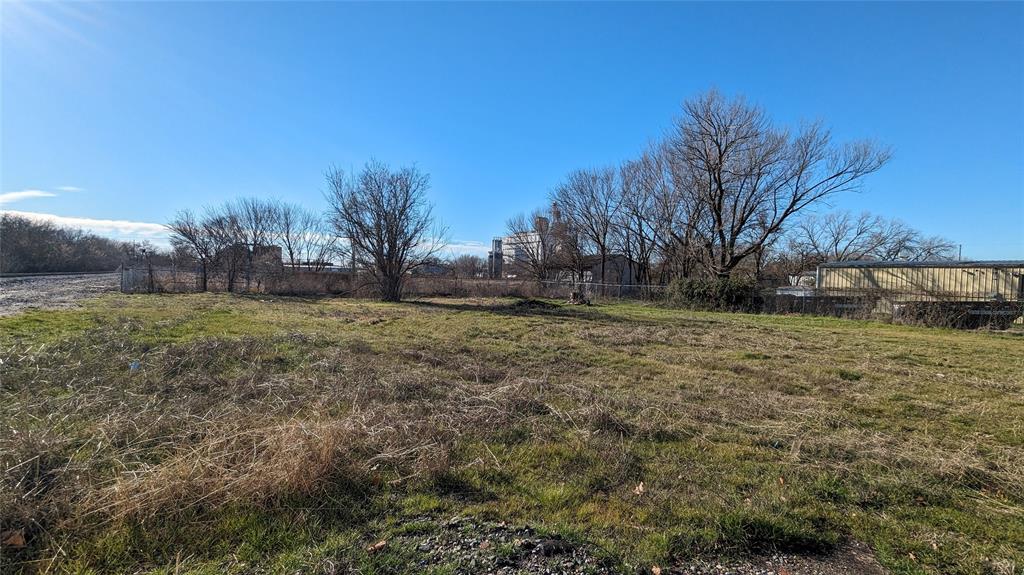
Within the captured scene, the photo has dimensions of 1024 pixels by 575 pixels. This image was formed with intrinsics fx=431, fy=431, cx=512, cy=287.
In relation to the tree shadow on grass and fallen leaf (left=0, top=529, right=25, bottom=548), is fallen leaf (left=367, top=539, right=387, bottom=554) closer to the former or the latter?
fallen leaf (left=0, top=529, right=25, bottom=548)

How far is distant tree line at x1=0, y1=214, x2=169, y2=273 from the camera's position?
35.1 metres

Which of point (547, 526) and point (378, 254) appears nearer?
point (547, 526)

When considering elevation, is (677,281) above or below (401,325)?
above

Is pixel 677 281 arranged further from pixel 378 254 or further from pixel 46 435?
pixel 46 435

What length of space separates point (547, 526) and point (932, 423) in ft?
18.0

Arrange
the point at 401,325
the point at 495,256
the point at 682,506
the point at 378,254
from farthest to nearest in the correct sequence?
the point at 495,256 → the point at 378,254 → the point at 401,325 → the point at 682,506

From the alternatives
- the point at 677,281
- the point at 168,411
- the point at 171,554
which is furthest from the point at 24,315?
the point at 677,281

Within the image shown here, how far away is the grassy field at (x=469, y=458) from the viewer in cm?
264

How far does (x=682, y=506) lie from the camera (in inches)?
123

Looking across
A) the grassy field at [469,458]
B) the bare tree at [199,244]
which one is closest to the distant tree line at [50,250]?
the bare tree at [199,244]

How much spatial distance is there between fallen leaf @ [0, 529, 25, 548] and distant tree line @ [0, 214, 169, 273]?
3072cm

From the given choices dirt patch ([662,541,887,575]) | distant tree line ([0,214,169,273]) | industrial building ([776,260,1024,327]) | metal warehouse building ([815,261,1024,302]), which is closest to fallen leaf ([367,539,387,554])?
dirt patch ([662,541,887,575])

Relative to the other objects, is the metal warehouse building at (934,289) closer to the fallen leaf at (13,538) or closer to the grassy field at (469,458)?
the grassy field at (469,458)

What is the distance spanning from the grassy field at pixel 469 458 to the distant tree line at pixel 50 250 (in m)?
28.2
